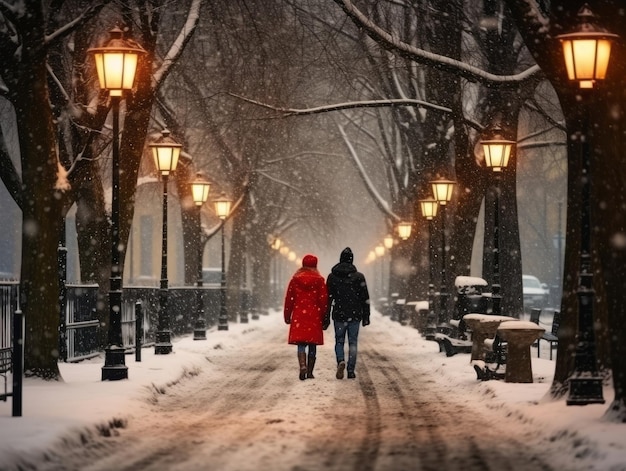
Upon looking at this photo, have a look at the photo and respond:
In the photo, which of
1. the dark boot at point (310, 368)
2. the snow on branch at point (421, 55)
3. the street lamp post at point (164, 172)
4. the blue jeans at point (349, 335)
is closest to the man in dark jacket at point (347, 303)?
the blue jeans at point (349, 335)

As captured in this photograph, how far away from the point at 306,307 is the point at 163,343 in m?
5.90

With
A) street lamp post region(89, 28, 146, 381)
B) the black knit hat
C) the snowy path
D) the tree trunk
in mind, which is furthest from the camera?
the black knit hat

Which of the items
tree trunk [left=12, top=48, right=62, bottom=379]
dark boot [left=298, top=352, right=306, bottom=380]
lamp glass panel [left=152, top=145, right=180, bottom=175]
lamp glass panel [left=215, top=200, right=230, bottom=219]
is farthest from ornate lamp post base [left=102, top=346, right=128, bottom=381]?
lamp glass panel [left=215, top=200, right=230, bottom=219]

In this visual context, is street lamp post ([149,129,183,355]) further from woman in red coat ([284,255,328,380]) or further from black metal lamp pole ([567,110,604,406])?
black metal lamp pole ([567,110,604,406])

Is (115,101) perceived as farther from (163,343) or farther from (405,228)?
(405,228)

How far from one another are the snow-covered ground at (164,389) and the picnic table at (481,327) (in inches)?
Answer: 13.9

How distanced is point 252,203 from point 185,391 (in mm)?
33932

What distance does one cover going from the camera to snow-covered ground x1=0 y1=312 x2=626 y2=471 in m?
10.2

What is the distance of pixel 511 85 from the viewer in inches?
772

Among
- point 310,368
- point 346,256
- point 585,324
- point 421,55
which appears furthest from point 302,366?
point 585,324

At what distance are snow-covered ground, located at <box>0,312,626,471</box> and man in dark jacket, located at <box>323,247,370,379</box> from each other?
1.02 metres

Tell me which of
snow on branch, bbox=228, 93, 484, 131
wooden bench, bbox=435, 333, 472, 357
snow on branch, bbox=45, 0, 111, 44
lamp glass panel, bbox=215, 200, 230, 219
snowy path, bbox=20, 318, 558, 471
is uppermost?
snow on branch, bbox=228, 93, 484, 131

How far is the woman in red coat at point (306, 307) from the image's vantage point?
728 inches

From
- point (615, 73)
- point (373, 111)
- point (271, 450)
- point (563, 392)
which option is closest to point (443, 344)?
point (563, 392)
